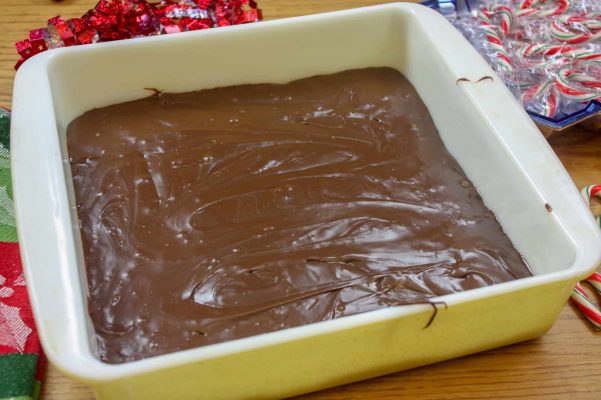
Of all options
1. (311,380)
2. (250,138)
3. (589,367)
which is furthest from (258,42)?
(589,367)

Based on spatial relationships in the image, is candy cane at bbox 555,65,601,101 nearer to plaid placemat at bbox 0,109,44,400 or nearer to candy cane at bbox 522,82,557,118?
candy cane at bbox 522,82,557,118

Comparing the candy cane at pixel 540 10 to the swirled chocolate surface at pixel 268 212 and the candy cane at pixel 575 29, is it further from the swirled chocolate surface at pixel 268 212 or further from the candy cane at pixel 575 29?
the swirled chocolate surface at pixel 268 212

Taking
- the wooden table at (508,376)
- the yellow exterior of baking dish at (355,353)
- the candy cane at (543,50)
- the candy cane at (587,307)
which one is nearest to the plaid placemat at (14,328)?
the wooden table at (508,376)

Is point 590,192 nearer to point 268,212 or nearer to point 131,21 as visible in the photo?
point 268,212

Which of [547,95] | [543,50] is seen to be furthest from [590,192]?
[543,50]

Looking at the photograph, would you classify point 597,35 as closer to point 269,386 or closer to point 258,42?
point 258,42

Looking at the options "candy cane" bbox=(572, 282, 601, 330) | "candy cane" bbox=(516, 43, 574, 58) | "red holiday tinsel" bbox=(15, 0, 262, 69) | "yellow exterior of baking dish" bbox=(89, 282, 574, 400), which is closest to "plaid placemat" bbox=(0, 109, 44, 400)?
"yellow exterior of baking dish" bbox=(89, 282, 574, 400)

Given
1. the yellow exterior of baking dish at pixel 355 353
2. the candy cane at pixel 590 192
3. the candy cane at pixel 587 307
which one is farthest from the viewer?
the candy cane at pixel 590 192

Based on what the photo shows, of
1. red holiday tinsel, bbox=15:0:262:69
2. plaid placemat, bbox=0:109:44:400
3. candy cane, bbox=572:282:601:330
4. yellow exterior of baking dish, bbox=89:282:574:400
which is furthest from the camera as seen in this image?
red holiday tinsel, bbox=15:0:262:69

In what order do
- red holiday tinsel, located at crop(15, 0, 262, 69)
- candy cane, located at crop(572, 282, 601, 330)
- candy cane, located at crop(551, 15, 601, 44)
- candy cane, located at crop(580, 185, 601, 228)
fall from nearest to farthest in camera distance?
candy cane, located at crop(572, 282, 601, 330) → candy cane, located at crop(580, 185, 601, 228) → red holiday tinsel, located at crop(15, 0, 262, 69) → candy cane, located at crop(551, 15, 601, 44)
